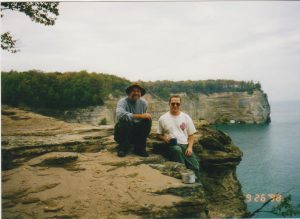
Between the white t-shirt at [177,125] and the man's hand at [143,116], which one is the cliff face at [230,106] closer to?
the white t-shirt at [177,125]

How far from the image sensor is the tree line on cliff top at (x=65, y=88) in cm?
2652

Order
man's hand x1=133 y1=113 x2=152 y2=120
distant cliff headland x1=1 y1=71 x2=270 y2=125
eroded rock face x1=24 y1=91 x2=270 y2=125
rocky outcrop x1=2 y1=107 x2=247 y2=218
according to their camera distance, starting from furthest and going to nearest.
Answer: eroded rock face x1=24 y1=91 x2=270 y2=125 < distant cliff headland x1=1 y1=71 x2=270 y2=125 < man's hand x1=133 y1=113 x2=152 y2=120 < rocky outcrop x1=2 y1=107 x2=247 y2=218

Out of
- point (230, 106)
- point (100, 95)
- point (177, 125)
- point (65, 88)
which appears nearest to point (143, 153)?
point (177, 125)

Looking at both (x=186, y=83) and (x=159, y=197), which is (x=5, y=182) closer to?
(x=159, y=197)

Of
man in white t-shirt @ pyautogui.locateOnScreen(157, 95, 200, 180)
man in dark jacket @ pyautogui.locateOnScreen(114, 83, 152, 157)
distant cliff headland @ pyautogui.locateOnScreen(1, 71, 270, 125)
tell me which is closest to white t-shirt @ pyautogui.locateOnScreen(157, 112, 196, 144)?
man in white t-shirt @ pyautogui.locateOnScreen(157, 95, 200, 180)

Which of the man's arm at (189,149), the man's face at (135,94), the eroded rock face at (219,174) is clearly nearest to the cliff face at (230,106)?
the eroded rock face at (219,174)

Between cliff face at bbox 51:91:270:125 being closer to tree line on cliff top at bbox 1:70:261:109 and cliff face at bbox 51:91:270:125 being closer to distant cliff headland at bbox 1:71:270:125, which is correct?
distant cliff headland at bbox 1:71:270:125

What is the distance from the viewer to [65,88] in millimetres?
38062

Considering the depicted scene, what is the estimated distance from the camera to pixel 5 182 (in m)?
4.95

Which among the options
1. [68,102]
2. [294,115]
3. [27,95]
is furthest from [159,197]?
[294,115]

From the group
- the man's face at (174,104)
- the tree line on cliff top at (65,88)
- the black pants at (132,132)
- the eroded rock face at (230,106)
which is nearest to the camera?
the black pants at (132,132)

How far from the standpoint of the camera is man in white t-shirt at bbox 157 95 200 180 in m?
5.68

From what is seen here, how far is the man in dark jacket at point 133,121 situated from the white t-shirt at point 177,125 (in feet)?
1.31

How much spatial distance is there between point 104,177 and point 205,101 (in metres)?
69.5
